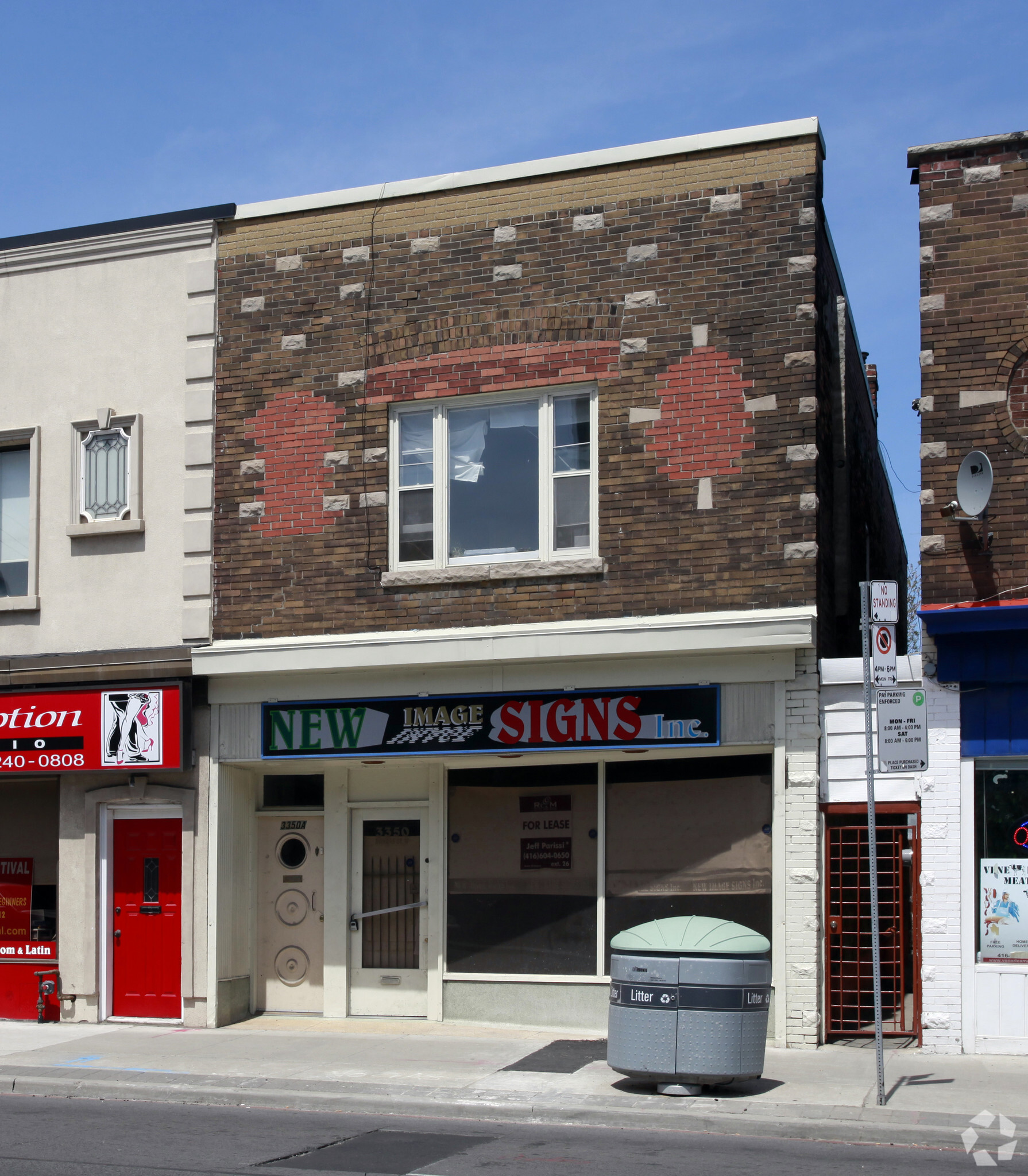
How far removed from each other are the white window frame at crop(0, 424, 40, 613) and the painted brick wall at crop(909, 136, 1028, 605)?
30.3ft

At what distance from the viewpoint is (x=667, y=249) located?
13.5 m

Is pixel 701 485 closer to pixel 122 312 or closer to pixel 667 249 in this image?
pixel 667 249

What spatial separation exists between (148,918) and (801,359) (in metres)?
8.67

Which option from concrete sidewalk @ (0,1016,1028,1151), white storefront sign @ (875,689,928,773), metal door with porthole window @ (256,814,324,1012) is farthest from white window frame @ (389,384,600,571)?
concrete sidewalk @ (0,1016,1028,1151)

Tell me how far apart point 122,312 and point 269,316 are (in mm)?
1753

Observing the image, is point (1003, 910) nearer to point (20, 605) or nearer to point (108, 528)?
point (108, 528)

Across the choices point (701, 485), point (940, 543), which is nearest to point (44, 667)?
point (701, 485)

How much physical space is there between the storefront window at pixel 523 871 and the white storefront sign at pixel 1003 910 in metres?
3.56

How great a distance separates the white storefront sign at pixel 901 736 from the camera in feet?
33.5

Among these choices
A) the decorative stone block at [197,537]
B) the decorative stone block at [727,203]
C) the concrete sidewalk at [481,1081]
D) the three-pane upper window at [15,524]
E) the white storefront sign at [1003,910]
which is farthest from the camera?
the three-pane upper window at [15,524]

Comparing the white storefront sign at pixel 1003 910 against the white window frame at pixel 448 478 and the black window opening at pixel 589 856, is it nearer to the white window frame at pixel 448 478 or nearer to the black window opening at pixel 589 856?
the black window opening at pixel 589 856

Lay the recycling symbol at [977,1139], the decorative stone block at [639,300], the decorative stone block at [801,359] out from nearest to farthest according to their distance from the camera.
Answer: the recycling symbol at [977,1139] < the decorative stone block at [801,359] < the decorative stone block at [639,300]

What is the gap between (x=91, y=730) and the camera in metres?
14.7

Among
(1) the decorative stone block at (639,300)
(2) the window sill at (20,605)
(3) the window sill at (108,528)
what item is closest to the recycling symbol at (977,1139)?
(1) the decorative stone block at (639,300)
